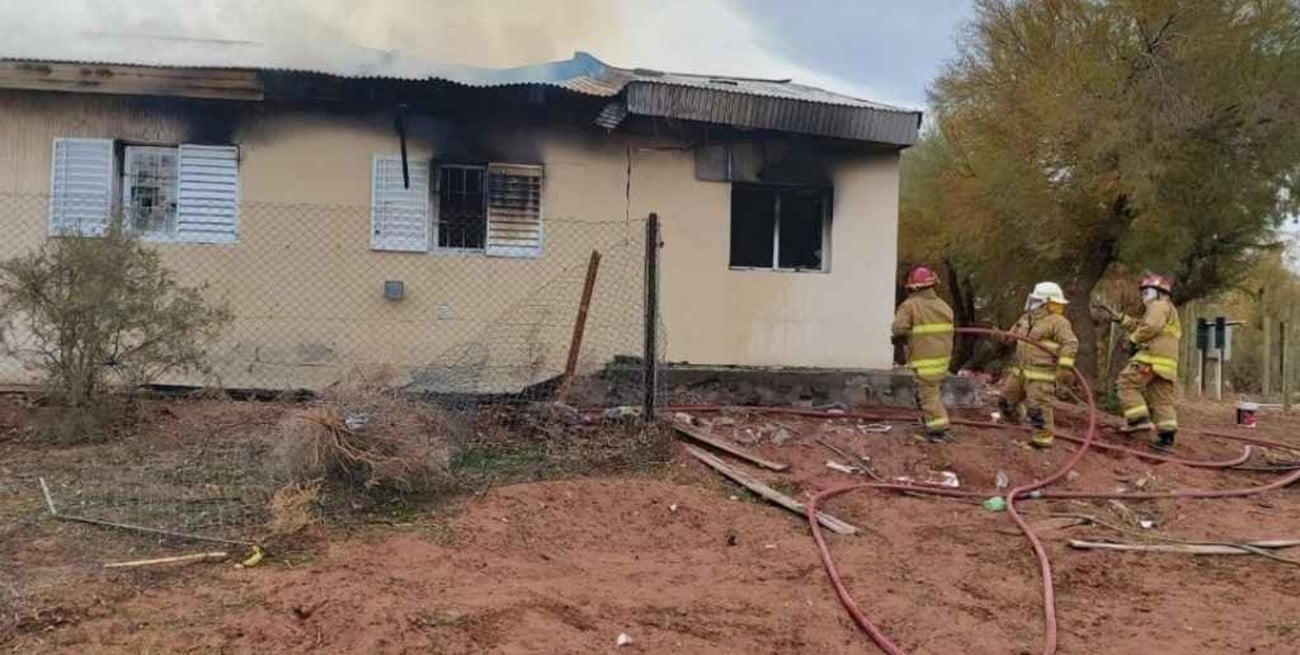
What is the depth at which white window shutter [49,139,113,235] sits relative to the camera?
357 inches

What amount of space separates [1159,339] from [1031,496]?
342 centimetres

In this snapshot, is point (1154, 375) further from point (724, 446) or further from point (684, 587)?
point (684, 587)

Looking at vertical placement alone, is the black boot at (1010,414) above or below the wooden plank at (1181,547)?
above

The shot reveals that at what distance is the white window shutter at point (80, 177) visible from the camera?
29.8ft

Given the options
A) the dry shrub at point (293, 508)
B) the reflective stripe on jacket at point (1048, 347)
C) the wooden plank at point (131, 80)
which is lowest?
the dry shrub at point (293, 508)

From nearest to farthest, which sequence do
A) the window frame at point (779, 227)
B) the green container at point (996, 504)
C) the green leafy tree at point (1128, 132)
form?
the green container at point (996, 504) → the window frame at point (779, 227) → the green leafy tree at point (1128, 132)

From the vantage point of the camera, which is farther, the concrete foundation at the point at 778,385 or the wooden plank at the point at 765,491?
the concrete foundation at the point at 778,385

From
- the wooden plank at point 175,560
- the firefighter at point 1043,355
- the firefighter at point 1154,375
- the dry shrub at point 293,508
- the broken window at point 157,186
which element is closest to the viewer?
the wooden plank at point 175,560

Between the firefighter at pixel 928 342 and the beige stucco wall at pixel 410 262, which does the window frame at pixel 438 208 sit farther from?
the firefighter at pixel 928 342

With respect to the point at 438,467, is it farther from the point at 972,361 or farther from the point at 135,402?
the point at 972,361

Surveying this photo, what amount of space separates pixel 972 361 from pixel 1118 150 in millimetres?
9091

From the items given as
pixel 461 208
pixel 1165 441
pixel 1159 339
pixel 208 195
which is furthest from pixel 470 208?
pixel 1165 441

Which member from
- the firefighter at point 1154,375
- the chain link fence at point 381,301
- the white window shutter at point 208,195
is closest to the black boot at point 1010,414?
the firefighter at point 1154,375

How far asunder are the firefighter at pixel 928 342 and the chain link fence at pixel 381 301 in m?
2.33
